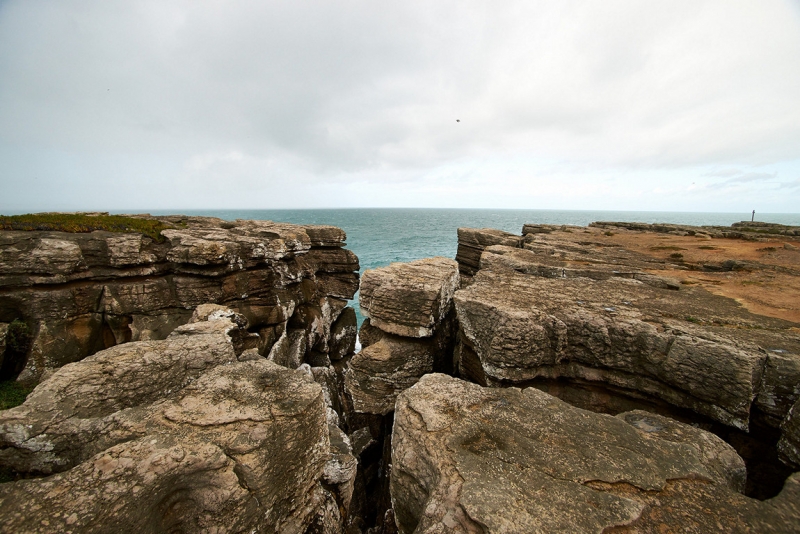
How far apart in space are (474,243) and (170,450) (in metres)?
16.5

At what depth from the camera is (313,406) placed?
14.6ft

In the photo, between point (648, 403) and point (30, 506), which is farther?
point (648, 403)

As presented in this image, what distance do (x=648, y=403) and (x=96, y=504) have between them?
6.78 meters

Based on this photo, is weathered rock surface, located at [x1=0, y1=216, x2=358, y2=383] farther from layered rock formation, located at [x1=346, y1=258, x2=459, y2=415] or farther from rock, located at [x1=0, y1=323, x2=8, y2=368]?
layered rock formation, located at [x1=346, y1=258, x2=459, y2=415]

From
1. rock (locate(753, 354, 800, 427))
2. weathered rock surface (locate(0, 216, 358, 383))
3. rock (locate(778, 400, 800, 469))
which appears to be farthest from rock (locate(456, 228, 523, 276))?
rock (locate(778, 400, 800, 469))

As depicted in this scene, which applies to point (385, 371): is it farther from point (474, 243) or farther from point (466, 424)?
point (474, 243)

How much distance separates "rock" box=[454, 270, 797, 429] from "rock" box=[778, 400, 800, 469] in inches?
14.4

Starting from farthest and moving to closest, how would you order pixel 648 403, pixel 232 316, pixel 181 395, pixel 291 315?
1. pixel 291 315
2. pixel 232 316
3. pixel 648 403
4. pixel 181 395

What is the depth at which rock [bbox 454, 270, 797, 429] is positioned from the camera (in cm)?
423

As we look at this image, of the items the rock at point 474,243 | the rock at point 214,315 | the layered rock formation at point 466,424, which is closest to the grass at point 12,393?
the rock at point 214,315

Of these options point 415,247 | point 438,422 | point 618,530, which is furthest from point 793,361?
point 415,247

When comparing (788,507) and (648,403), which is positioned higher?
(788,507)

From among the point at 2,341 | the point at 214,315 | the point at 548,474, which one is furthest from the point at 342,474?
the point at 2,341

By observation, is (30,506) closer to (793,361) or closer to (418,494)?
(418,494)
